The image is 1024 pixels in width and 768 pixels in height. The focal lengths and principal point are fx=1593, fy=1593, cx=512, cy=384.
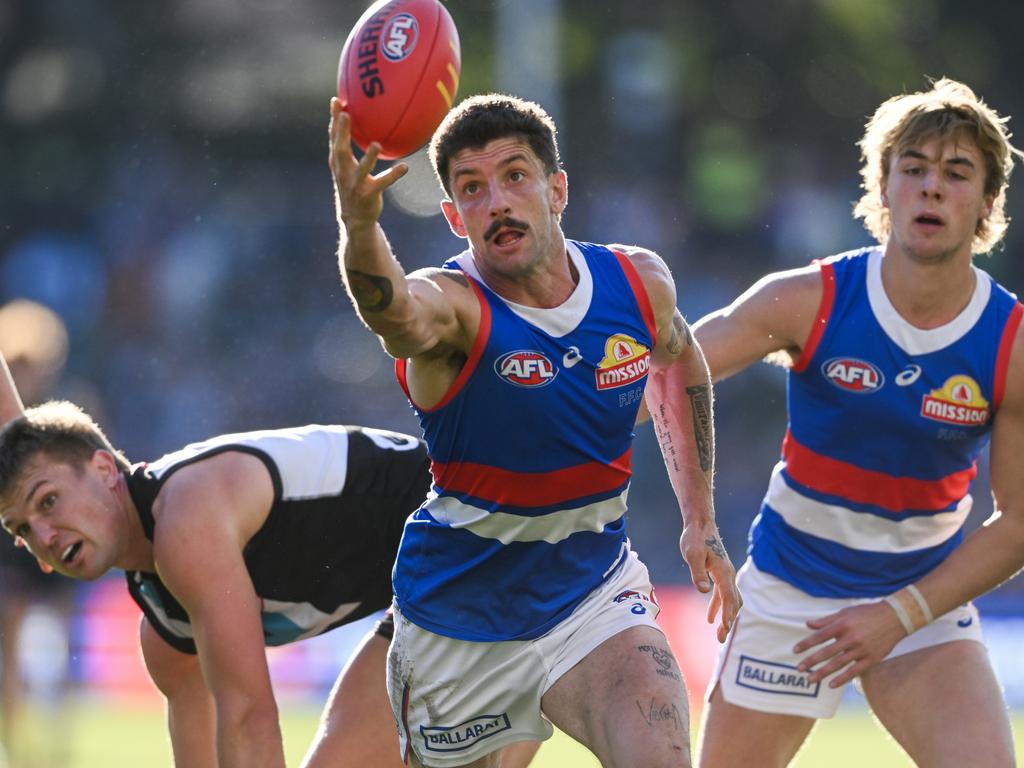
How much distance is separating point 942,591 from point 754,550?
2.66ft

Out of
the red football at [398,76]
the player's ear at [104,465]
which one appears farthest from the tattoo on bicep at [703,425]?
the player's ear at [104,465]

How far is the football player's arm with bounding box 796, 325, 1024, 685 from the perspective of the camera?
5516 millimetres

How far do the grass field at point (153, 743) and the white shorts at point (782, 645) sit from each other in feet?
12.4

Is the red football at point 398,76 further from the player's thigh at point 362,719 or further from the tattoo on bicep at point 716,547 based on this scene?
the player's thigh at point 362,719

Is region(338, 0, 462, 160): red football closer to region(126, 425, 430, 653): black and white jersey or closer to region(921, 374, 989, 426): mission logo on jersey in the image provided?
region(126, 425, 430, 653): black and white jersey

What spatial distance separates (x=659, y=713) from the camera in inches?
180

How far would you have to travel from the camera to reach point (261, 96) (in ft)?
72.5

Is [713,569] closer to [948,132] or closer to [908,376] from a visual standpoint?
[908,376]

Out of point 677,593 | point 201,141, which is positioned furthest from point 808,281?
point 201,141

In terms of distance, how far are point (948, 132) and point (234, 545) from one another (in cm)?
286

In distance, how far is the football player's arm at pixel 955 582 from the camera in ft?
18.1

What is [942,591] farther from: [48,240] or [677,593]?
[48,240]

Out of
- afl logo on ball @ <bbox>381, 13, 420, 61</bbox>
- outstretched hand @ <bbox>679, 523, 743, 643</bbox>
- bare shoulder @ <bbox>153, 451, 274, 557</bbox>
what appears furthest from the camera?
outstretched hand @ <bbox>679, 523, 743, 643</bbox>

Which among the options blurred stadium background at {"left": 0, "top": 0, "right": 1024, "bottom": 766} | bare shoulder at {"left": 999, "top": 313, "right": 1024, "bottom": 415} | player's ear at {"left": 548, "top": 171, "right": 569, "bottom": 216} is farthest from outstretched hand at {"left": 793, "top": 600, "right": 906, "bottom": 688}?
blurred stadium background at {"left": 0, "top": 0, "right": 1024, "bottom": 766}
